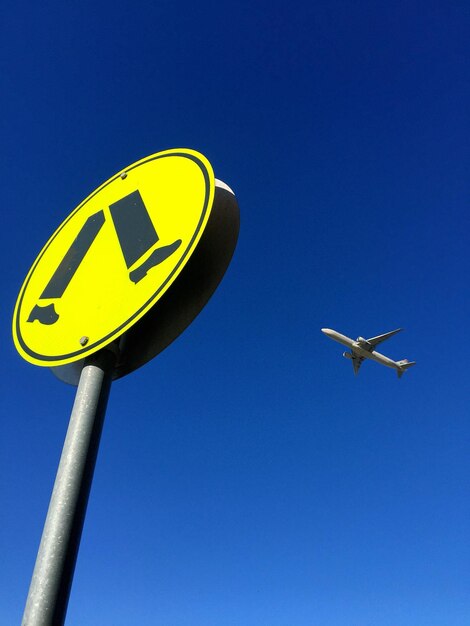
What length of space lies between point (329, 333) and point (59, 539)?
125 feet

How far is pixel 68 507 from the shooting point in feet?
4.91

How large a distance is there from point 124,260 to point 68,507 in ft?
3.34

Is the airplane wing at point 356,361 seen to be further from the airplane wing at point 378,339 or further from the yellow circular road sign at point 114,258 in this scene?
the yellow circular road sign at point 114,258

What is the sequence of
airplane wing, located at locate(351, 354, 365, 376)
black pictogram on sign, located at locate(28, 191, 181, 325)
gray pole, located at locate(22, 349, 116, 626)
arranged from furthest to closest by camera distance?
airplane wing, located at locate(351, 354, 365, 376)
black pictogram on sign, located at locate(28, 191, 181, 325)
gray pole, located at locate(22, 349, 116, 626)

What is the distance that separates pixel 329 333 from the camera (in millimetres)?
38688

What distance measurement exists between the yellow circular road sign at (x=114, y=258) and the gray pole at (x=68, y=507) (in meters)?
0.21

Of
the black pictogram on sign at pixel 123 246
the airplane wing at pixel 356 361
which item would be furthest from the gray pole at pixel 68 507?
the airplane wing at pixel 356 361

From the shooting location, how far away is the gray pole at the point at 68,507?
137cm

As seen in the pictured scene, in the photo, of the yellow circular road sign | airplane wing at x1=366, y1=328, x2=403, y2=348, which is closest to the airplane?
airplane wing at x1=366, y1=328, x2=403, y2=348

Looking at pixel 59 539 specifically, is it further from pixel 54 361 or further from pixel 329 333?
pixel 329 333

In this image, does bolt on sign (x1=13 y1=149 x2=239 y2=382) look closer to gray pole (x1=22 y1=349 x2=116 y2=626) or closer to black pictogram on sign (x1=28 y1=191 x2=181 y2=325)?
black pictogram on sign (x1=28 y1=191 x2=181 y2=325)

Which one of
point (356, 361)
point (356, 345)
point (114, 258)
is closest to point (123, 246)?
point (114, 258)

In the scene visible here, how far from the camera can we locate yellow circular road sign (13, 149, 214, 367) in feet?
6.35

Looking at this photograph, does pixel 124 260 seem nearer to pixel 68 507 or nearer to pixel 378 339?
pixel 68 507
